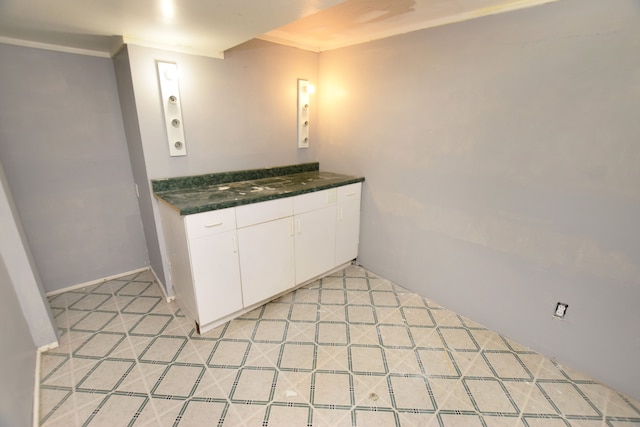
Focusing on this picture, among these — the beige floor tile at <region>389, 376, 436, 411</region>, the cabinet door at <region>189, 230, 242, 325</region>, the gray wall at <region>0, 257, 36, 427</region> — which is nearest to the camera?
the gray wall at <region>0, 257, 36, 427</region>

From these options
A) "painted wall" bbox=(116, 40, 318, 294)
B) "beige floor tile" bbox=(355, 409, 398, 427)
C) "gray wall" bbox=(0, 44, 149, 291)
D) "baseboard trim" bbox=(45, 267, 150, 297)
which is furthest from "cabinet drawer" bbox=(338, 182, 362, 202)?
"baseboard trim" bbox=(45, 267, 150, 297)

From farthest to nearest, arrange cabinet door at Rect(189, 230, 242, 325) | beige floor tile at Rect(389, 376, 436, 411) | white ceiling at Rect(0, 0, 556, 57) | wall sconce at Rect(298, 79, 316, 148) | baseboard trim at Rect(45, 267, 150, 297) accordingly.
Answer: wall sconce at Rect(298, 79, 316, 148)
baseboard trim at Rect(45, 267, 150, 297)
cabinet door at Rect(189, 230, 242, 325)
beige floor tile at Rect(389, 376, 436, 411)
white ceiling at Rect(0, 0, 556, 57)

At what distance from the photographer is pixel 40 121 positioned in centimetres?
212

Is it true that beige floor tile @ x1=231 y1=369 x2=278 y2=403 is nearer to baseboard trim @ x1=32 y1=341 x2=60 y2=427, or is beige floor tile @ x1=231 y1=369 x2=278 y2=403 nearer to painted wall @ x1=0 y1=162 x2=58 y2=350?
baseboard trim @ x1=32 y1=341 x2=60 y2=427

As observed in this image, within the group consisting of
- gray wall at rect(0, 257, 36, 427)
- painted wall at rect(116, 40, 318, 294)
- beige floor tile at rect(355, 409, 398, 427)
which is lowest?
beige floor tile at rect(355, 409, 398, 427)

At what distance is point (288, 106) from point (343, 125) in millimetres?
564

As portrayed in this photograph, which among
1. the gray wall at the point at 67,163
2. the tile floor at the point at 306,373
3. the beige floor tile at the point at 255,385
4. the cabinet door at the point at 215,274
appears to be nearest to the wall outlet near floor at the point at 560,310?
the tile floor at the point at 306,373

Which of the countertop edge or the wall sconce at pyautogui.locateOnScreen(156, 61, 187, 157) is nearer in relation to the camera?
the countertop edge

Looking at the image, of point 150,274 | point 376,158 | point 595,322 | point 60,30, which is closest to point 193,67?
point 60,30

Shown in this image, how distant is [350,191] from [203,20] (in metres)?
1.66

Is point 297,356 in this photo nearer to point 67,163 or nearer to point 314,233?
point 314,233

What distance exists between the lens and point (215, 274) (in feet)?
6.20

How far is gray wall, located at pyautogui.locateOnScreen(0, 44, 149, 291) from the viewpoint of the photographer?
2.04 meters

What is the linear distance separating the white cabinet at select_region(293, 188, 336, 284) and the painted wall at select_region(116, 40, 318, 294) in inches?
27.9
